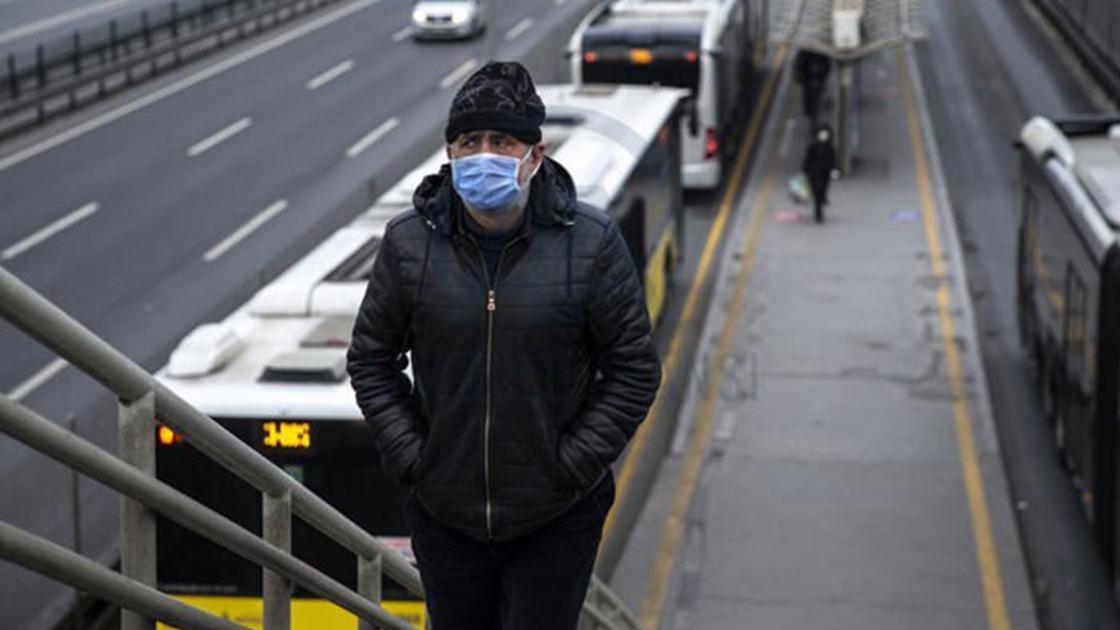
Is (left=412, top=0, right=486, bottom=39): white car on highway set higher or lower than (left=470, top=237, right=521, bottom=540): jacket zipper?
lower

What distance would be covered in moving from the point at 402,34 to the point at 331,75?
6962 mm

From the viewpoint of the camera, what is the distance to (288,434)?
11.2 meters

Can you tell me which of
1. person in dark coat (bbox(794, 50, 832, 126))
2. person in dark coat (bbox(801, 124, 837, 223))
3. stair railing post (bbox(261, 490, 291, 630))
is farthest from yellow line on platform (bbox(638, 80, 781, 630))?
stair railing post (bbox(261, 490, 291, 630))

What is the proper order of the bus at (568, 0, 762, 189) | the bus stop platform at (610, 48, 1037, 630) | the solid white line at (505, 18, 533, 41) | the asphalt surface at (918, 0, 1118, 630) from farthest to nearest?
the solid white line at (505, 18, 533, 41), the bus at (568, 0, 762, 189), the asphalt surface at (918, 0, 1118, 630), the bus stop platform at (610, 48, 1037, 630)

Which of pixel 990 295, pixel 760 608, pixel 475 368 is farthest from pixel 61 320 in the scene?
pixel 990 295

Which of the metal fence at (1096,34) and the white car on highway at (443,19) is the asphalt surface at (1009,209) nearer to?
the metal fence at (1096,34)


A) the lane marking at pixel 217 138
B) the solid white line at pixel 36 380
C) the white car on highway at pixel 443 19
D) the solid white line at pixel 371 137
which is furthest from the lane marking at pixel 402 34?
the solid white line at pixel 36 380

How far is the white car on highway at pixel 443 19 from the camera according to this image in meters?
48.8

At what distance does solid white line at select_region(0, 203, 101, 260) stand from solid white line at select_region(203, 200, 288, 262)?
2412 millimetres

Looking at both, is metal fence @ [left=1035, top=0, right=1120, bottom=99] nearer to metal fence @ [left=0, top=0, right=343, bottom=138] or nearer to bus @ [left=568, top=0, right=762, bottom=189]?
bus @ [left=568, top=0, right=762, bottom=189]

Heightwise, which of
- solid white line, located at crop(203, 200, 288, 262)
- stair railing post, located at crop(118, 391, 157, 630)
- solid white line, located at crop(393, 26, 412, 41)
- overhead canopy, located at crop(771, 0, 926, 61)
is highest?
stair railing post, located at crop(118, 391, 157, 630)

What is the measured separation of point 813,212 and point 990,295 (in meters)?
6.08

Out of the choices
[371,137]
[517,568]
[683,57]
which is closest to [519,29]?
[371,137]

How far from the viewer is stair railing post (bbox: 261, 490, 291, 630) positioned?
446cm
